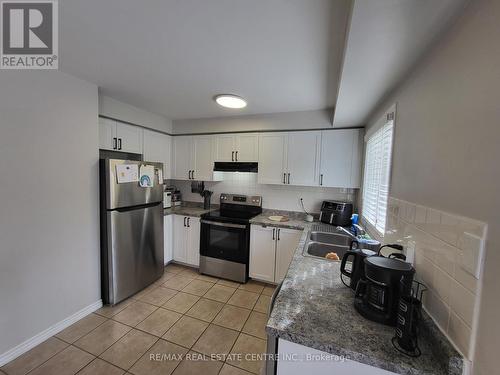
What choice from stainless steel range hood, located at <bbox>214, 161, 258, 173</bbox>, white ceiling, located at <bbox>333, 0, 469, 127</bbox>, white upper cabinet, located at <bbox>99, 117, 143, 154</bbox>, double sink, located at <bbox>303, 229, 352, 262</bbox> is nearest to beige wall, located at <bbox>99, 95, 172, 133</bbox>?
white upper cabinet, located at <bbox>99, 117, 143, 154</bbox>

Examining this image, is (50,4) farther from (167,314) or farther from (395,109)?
(167,314)

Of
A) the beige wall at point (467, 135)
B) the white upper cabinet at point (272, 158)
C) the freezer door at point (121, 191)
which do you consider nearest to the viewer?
the beige wall at point (467, 135)

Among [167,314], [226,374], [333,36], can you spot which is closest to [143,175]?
[167,314]

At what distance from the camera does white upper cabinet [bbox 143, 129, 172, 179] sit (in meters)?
2.96

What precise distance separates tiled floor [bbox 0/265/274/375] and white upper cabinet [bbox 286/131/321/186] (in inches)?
60.4

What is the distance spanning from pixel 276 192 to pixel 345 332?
7.83 feet

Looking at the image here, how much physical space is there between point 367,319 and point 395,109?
1.32 metres

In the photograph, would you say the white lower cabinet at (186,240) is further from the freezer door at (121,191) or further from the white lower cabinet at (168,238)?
the freezer door at (121,191)

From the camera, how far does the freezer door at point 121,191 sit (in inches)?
82.0

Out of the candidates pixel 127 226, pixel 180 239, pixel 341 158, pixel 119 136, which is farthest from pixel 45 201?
A: pixel 341 158

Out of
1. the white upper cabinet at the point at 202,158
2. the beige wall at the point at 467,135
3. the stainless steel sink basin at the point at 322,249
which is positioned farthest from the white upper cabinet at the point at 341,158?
the white upper cabinet at the point at 202,158

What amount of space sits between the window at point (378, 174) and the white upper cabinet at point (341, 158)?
29 centimetres

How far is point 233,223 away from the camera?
2.74m

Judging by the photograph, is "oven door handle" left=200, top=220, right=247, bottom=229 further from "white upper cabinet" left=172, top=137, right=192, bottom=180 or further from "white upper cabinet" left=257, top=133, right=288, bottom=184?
"white upper cabinet" left=172, top=137, right=192, bottom=180
